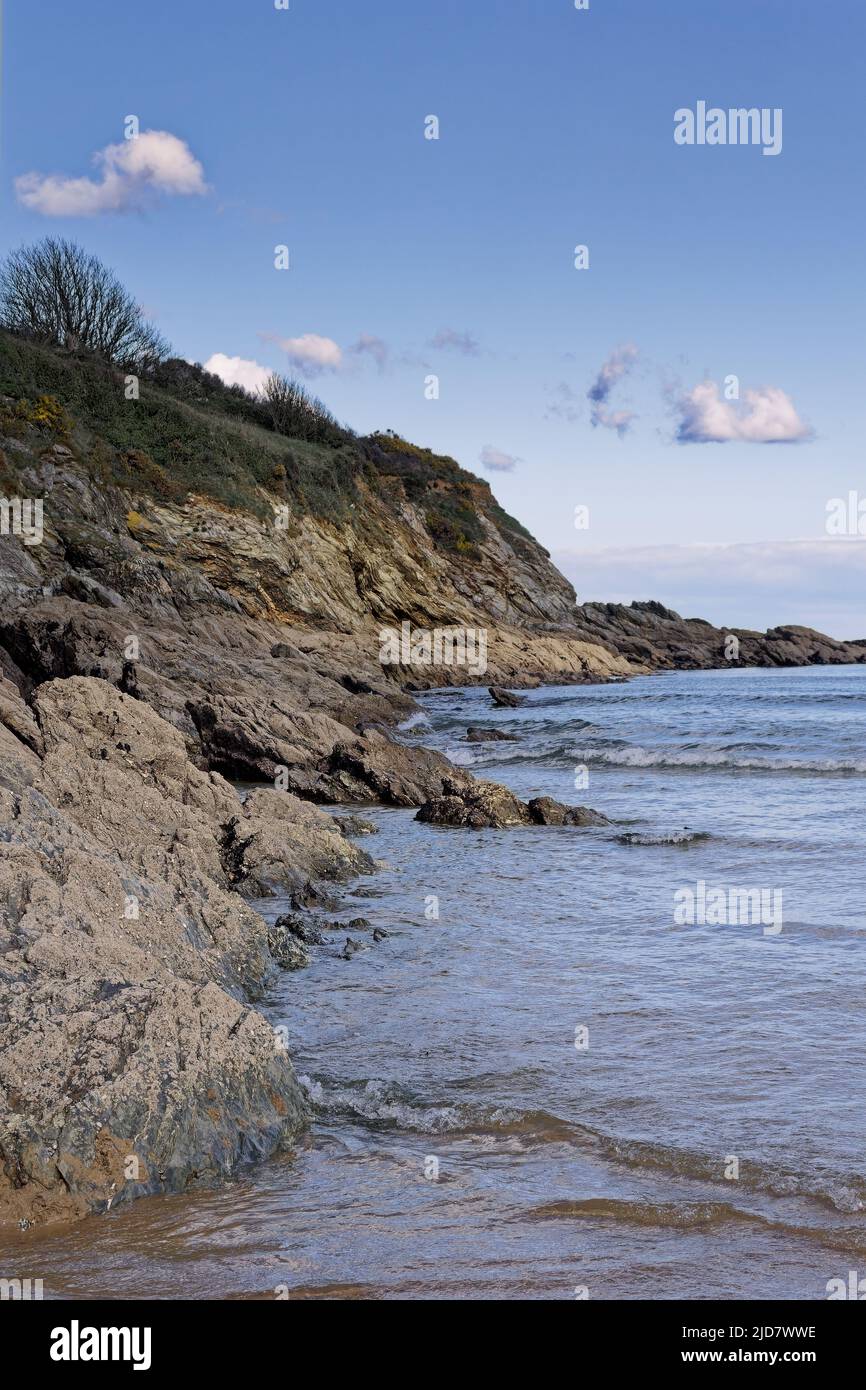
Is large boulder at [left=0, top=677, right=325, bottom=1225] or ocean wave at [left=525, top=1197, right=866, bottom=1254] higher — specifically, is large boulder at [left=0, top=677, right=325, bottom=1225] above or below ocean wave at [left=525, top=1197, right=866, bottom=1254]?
above

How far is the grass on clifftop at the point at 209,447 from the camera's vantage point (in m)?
41.4

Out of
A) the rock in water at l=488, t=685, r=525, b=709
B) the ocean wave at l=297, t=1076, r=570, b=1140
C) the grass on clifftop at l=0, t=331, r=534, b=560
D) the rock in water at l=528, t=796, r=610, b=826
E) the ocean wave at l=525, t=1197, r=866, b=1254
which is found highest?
the grass on clifftop at l=0, t=331, r=534, b=560

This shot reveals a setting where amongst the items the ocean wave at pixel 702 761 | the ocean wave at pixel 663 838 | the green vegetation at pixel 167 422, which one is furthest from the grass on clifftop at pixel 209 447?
the ocean wave at pixel 663 838

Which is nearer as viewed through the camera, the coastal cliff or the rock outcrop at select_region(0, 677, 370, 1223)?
the rock outcrop at select_region(0, 677, 370, 1223)

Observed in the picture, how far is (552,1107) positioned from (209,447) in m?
44.1

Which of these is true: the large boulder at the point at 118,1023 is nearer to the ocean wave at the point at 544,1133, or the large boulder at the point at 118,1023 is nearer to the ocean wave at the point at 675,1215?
the ocean wave at the point at 544,1133

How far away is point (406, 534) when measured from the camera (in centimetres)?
5312

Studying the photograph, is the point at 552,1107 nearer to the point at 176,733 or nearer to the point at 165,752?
the point at 165,752

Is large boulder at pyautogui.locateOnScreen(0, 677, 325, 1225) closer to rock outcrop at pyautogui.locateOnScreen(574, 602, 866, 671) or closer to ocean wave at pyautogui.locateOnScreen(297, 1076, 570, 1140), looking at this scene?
ocean wave at pyautogui.locateOnScreen(297, 1076, 570, 1140)

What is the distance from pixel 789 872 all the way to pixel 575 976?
4229mm

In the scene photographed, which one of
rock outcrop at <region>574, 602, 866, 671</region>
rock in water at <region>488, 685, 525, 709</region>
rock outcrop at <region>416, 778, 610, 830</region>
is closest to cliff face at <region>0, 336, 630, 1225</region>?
rock outcrop at <region>416, 778, 610, 830</region>

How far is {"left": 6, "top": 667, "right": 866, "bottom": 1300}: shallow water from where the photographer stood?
387 cm

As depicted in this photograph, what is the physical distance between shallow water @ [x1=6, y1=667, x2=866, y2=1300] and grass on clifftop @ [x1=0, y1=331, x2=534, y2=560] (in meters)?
32.7

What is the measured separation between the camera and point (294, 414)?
58688mm
